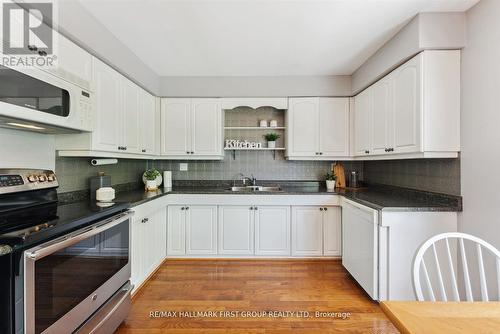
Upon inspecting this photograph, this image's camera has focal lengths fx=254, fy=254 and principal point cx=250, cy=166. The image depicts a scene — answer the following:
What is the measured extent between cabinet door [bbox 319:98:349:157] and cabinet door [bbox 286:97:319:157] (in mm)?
68

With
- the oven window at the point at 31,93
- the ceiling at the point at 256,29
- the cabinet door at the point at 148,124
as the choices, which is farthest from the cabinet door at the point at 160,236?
the ceiling at the point at 256,29

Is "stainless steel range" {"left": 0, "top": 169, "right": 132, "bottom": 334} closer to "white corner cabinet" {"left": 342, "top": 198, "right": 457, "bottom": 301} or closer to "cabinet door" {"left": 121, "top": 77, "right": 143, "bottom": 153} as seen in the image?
"cabinet door" {"left": 121, "top": 77, "right": 143, "bottom": 153}

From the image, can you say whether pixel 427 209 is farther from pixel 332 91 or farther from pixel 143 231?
pixel 143 231

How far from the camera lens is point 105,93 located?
7.38 feet

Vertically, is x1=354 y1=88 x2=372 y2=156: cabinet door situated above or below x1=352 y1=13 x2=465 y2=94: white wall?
below

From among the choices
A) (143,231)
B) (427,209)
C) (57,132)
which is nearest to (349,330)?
(427,209)

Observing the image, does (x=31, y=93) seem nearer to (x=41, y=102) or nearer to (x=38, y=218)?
(x=41, y=102)

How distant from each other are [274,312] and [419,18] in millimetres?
2651

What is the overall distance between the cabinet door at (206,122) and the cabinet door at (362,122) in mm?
1811

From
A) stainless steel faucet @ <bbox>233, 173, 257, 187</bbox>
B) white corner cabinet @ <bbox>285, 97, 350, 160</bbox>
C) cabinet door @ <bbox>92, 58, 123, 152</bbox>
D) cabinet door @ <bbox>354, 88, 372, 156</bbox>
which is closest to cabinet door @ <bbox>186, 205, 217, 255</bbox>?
stainless steel faucet @ <bbox>233, 173, 257, 187</bbox>

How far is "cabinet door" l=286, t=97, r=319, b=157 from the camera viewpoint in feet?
11.3

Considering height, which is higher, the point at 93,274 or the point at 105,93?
the point at 105,93

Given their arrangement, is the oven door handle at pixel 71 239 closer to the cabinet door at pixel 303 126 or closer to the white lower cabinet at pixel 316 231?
the white lower cabinet at pixel 316 231

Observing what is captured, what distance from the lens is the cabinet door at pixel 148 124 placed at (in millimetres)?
3016
